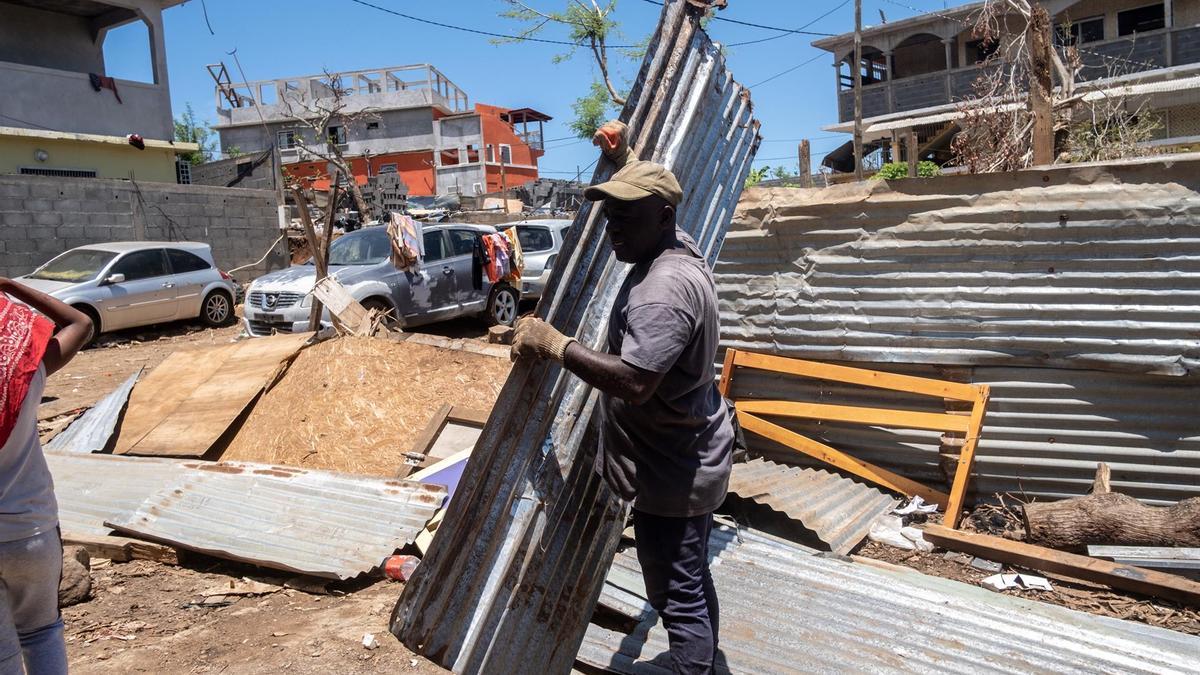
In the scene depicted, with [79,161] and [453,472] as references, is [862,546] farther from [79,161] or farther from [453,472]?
[79,161]

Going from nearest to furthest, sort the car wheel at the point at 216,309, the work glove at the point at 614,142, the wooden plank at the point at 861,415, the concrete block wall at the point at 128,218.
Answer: the work glove at the point at 614,142 < the wooden plank at the point at 861,415 < the concrete block wall at the point at 128,218 < the car wheel at the point at 216,309

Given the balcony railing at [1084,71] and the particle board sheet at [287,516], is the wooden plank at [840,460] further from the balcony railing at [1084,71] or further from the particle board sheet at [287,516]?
the balcony railing at [1084,71]

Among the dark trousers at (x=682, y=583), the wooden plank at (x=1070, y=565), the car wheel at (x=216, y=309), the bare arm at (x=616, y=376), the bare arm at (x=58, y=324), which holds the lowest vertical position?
the wooden plank at (x=1070, y=565)

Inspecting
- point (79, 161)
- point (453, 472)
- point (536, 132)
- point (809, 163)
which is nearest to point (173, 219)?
point (79, 161)

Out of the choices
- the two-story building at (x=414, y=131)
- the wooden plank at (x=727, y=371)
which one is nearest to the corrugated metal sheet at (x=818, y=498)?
the wooden plank at (x=727, y=371)

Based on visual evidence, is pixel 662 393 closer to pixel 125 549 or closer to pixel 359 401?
pixel 125 549

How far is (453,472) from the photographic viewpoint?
554 cm

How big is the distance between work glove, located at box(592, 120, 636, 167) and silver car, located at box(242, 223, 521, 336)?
786cm

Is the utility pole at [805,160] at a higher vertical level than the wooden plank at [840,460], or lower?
higher

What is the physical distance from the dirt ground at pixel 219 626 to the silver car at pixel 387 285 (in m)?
5.76

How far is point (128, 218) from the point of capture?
16.1 meters

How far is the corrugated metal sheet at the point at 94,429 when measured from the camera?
21.7ft

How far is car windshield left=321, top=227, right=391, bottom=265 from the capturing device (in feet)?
37.8

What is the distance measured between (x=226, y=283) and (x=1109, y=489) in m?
14.3
